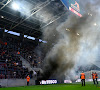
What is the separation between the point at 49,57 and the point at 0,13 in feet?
29.2

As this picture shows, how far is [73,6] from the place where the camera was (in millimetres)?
17516

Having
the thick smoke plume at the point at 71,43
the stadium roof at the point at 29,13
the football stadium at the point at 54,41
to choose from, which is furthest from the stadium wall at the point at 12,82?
the stadium roof at the point at 29,13


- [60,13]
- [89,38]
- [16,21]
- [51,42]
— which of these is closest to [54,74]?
[51,42]

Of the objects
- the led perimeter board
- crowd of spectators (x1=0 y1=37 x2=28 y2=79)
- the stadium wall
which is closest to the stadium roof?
the led perimeter board

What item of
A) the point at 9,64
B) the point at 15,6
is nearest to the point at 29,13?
the point at 15,6

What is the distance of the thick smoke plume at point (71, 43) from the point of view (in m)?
18.3

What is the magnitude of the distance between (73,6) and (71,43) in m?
4.77

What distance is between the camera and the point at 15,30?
80.3ft

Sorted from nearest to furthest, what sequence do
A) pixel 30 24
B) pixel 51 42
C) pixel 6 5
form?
pixel 6 5
pixel 51 42
pixel 30 24

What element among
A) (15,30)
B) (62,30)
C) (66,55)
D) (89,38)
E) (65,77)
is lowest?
(65,77)

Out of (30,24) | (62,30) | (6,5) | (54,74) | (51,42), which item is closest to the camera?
(6,5)

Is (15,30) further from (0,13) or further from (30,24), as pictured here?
(0,13)

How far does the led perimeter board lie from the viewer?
1630cm

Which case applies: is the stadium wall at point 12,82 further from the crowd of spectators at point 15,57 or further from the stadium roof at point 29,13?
the stadium roof at point 29,13
